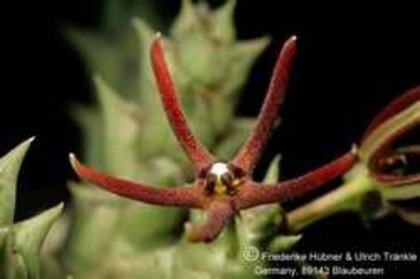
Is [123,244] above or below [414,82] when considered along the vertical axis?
below

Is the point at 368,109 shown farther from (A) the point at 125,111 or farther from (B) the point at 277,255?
(B) the point at 277,255

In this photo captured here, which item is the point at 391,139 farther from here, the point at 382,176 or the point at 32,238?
the point at 32,238

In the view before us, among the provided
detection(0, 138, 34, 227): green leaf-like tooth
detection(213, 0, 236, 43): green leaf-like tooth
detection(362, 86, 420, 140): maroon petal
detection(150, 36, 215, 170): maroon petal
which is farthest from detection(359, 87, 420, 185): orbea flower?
detection(0, 138, 34, 227): green leaf-like tooth

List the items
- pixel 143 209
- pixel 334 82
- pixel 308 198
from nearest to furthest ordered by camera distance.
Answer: pixel 143 209 < pixel 308 198 < pixel 334 82

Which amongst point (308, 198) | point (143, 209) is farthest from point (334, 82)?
point (143, 209)

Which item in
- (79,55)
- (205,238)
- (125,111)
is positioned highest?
(79,55)


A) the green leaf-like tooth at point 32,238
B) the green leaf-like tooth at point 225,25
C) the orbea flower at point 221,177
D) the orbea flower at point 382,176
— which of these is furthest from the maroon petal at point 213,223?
the green leaf-like tooth at point 225,25

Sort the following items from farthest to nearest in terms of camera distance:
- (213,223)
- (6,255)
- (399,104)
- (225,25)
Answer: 1. (225,25)
2. (399,104)
3. (6,255)
4. (213,223)

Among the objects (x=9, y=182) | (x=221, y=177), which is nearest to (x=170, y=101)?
(x=221, y=177)
